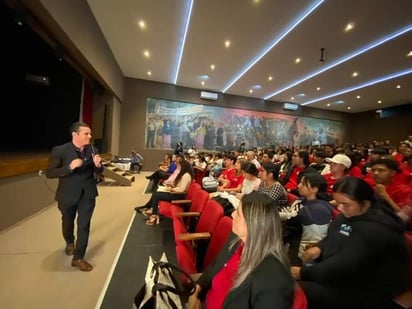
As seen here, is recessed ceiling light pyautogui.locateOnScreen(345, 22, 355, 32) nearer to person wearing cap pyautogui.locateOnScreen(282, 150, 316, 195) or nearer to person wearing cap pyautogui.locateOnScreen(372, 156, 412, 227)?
person wearing cap pyautogui.locateOnScreen(282, 150, 316, 195)

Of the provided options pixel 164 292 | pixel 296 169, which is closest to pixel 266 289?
pixel 164 292

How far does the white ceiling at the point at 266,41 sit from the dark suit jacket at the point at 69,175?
4.19m

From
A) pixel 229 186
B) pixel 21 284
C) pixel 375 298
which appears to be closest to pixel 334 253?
pixel 375 298

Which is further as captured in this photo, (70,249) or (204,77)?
(204,77)

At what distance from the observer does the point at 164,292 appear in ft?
4.48

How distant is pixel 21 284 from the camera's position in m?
2.44

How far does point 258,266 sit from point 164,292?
0.63 m

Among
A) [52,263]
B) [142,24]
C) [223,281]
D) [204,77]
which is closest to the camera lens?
[223,281]

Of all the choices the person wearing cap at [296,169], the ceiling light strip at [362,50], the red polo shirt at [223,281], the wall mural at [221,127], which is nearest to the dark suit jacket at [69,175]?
the red polo shirt at [223,281]

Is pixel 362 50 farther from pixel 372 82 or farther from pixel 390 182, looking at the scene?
pixel 390 182

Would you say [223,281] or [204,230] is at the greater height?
[223,281]

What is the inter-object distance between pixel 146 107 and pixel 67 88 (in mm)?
4311

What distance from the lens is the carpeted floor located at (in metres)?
2.28

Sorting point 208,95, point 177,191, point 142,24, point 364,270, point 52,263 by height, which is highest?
point 142,24
